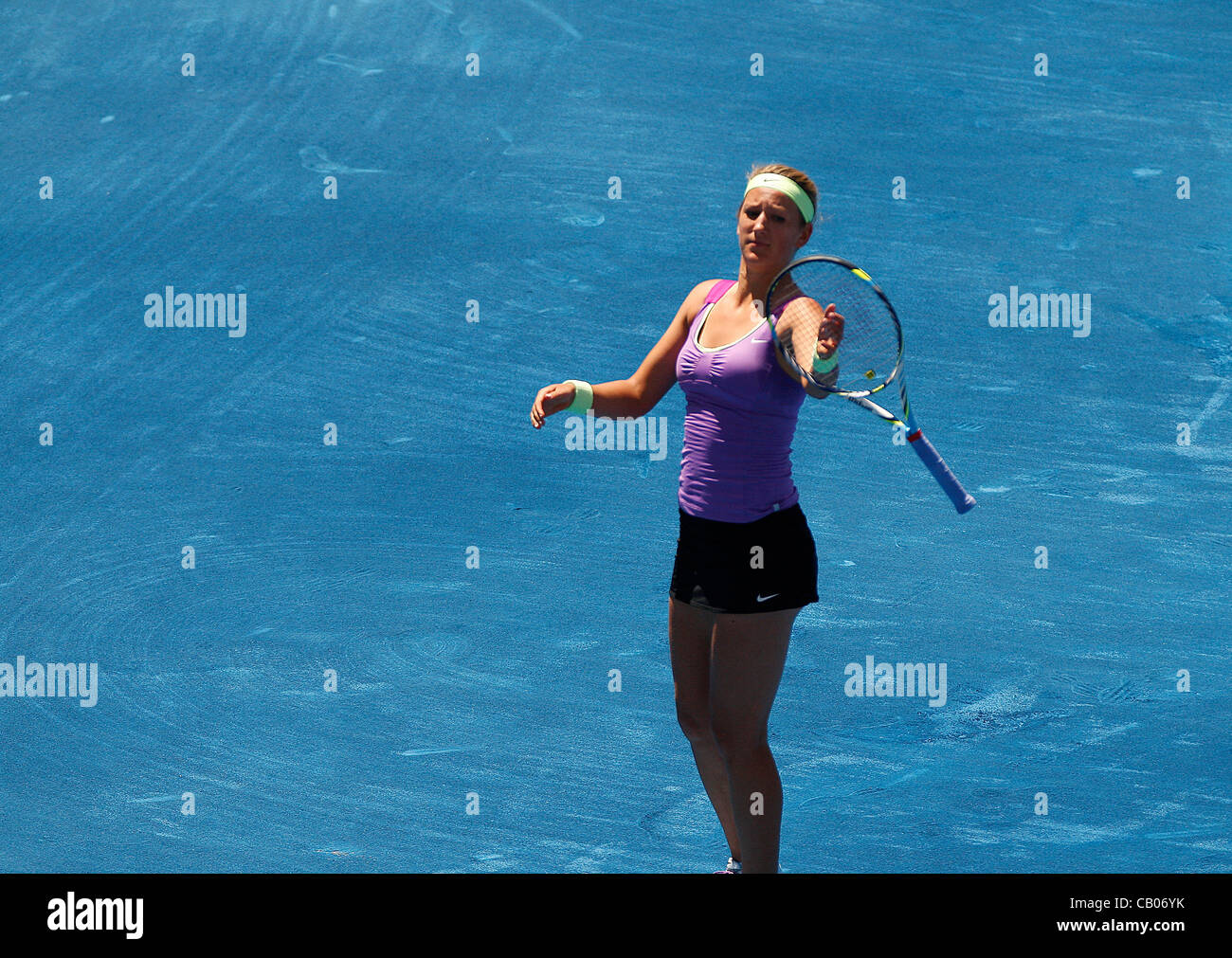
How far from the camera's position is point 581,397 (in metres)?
3.62

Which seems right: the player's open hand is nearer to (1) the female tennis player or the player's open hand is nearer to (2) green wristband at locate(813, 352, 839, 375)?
(1) the female tennis player

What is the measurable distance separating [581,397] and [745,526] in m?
0.54

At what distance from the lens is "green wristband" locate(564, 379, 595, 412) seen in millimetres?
3613

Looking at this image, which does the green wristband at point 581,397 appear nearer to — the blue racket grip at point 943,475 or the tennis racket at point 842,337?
the tennis racket at point 842,337

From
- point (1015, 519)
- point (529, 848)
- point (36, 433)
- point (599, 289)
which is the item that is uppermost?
point (599, 289)

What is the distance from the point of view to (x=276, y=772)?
4.59 meters

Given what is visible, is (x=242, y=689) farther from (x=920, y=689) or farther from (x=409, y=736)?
(x=920, y=689)

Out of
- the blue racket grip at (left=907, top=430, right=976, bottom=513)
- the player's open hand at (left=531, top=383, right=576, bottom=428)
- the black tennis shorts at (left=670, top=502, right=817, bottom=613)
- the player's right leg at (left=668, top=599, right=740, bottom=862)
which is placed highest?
the player's open hand at (left=531, top=383, right=576, bottom=428)

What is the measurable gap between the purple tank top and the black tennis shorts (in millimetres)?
31

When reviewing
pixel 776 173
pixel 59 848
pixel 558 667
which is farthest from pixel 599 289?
pixel 59 848

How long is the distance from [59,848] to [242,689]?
73 centimetres

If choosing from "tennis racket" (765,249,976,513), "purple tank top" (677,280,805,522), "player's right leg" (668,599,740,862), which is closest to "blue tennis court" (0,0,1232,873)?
"player's right leg" (668,599,740,862)

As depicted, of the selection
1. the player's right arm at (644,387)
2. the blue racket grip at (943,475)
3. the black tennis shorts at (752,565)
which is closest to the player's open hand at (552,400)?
Answer: the player's right arm at (644,387)

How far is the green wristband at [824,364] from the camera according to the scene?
10.4 ft
